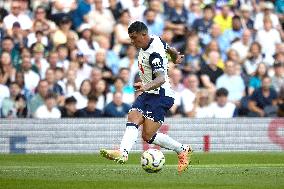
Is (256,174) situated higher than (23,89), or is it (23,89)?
(23,89)

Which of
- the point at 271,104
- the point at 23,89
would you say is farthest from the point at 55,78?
the point at 271,104

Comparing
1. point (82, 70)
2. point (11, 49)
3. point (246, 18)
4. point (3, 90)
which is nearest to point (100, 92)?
point (82, 70)

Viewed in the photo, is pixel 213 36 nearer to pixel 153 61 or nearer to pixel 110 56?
pixel 110 56

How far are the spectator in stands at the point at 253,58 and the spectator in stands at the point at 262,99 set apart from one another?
1.47 meters

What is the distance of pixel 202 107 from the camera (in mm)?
23266

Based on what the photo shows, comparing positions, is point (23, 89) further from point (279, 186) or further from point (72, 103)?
point (279, 186)

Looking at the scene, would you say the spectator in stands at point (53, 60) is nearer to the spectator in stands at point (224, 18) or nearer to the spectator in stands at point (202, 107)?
the spectator in stands at point (202, 107)

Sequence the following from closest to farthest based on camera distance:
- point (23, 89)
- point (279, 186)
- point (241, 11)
Answer: point (279, 186) → point (23, 89) → point (241, 11)

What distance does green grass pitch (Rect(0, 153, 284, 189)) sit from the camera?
13.3m

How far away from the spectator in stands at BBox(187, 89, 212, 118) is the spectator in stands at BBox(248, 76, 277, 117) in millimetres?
1008

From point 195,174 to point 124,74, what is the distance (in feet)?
27.7

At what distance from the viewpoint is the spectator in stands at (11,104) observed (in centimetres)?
2250

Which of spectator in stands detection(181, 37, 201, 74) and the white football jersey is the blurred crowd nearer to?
spectator in stands detection(181, 37, 201, 74)

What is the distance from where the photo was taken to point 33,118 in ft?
71.4
